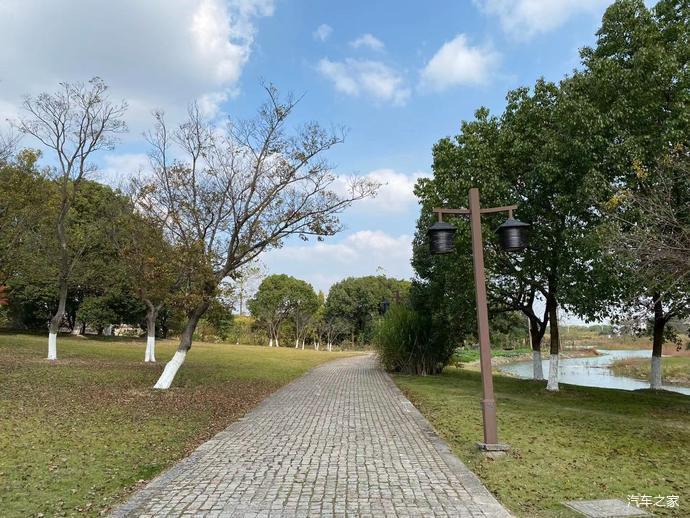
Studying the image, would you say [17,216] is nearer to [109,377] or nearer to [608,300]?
[109,377]

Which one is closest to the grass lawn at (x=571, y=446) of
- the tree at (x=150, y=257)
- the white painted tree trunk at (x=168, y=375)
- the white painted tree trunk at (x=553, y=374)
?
the white painted tree trunk at (x=553, y=374)

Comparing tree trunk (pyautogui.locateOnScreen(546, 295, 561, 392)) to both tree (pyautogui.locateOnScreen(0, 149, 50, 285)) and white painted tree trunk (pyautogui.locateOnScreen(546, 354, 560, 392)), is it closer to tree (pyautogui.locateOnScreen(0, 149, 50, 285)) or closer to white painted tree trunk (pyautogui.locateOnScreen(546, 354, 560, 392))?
white painted tree trunk (pyautogui.locateOnScreen(546, 354, 560, 392))

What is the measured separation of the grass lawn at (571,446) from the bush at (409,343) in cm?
775

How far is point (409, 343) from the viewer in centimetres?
2214

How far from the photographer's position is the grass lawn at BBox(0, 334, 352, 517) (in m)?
5.10

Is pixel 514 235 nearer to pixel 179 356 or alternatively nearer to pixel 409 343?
pixel 179 356

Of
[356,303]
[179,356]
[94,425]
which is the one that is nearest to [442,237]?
[94,425]

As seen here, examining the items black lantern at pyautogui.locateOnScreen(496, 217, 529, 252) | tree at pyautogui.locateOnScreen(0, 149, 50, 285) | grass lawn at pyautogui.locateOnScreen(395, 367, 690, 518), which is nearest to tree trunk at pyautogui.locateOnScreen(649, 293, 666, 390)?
grass lawn at pyautogui.locateOnScreen(395, 367, 690, 518)

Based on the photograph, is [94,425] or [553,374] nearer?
[94,425]

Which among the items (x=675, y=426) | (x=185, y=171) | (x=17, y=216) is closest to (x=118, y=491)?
(x=675, y=426)

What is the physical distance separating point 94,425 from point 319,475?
15.0ft

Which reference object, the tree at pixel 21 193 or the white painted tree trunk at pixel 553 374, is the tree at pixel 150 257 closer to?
the tree at pixel 21 193

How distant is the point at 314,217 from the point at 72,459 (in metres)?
8.92

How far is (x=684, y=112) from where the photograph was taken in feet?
34.3
